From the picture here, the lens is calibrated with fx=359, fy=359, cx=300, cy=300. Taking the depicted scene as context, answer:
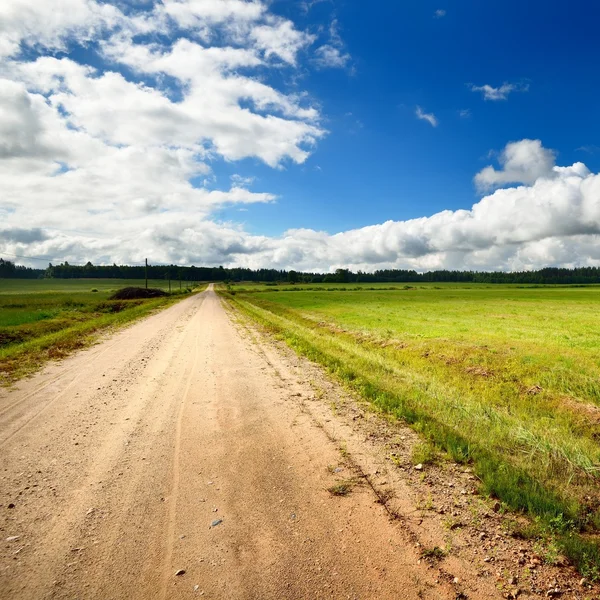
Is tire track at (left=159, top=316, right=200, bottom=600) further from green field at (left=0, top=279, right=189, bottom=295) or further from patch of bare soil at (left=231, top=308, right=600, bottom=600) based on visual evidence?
green field at (left=0, top=279, right=189, bottom=295)

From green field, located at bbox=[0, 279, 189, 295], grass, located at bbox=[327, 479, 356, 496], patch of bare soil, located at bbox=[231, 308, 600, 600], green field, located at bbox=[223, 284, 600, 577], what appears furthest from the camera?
green field, located at bbox=[0, 279, 189, 295]

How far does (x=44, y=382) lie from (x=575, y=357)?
64.3 ft

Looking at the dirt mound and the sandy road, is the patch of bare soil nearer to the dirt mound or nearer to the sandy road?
the sandy road

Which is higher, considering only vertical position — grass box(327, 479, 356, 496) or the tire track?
the tire track

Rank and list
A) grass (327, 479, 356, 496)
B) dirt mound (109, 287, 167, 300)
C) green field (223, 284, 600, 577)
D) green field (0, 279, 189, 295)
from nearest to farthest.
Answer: green field (223, 284, 600, 577), grass (327, 479, 356, 496), dirt mound (109, 287, 167, 300), green field (0, 279, 189, 295)

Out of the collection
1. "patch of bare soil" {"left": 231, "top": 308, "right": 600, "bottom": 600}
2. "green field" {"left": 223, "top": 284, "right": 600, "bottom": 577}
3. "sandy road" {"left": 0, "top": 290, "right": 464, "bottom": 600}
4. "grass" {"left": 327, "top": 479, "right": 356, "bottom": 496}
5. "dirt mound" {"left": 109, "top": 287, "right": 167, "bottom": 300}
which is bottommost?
"green field" {"left": 223, "top": 284, "right": 600, "bottom": 577}

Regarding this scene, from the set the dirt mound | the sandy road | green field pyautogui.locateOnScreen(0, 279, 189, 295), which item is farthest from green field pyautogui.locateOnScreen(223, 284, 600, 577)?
green field pyautogui.locateOnScreen(0, 279, 189, 295)

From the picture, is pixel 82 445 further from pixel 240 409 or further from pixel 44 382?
pixel 44 382

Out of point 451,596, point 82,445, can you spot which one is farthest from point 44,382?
point 451,596

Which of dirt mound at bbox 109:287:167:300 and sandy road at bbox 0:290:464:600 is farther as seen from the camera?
dirt mound at bbox 109:287:167:300

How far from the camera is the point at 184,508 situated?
4840mm

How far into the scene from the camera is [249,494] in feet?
17.0

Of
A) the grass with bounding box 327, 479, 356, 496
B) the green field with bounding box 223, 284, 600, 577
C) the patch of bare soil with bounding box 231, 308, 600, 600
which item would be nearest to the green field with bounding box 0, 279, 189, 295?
the green field with bounding box 223, 284, 600, 577

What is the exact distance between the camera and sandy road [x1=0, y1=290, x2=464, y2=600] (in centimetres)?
369
